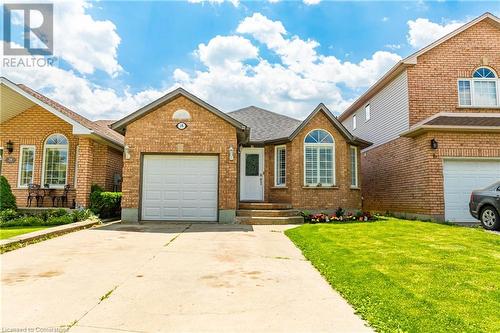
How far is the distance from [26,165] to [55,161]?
3.99 ft

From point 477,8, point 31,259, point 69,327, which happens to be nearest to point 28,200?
point 31,259

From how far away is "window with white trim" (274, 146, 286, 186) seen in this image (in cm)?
1394

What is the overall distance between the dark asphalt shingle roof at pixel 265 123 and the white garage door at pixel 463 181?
611cm

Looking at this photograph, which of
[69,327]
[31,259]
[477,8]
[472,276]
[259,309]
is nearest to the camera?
[69,327]

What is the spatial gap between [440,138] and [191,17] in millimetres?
9982

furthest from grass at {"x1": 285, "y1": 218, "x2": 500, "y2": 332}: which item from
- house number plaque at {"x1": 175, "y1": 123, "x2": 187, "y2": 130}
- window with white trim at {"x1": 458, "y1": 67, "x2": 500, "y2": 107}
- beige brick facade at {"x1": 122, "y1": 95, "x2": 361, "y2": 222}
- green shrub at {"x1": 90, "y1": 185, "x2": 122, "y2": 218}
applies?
green shrub at {"x1": 90, "y1": 185, "x2": 122, "y2": 218}

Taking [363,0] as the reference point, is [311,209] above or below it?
below

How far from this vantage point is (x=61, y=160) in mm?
13344

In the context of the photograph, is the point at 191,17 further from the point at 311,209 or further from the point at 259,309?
the point at 259,309

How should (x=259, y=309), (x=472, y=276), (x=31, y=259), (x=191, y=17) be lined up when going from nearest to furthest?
(x=259, y=309), (x=472, y=276), (x=31, y=259), (x=191, y=17)

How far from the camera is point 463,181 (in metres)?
12.0

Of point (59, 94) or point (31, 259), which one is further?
point (59, 94)

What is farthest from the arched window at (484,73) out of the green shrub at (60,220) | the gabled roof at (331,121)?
the green shrub at (60,220)

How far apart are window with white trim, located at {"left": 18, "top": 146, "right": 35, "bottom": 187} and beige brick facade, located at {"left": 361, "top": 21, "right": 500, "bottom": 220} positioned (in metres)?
15.3
